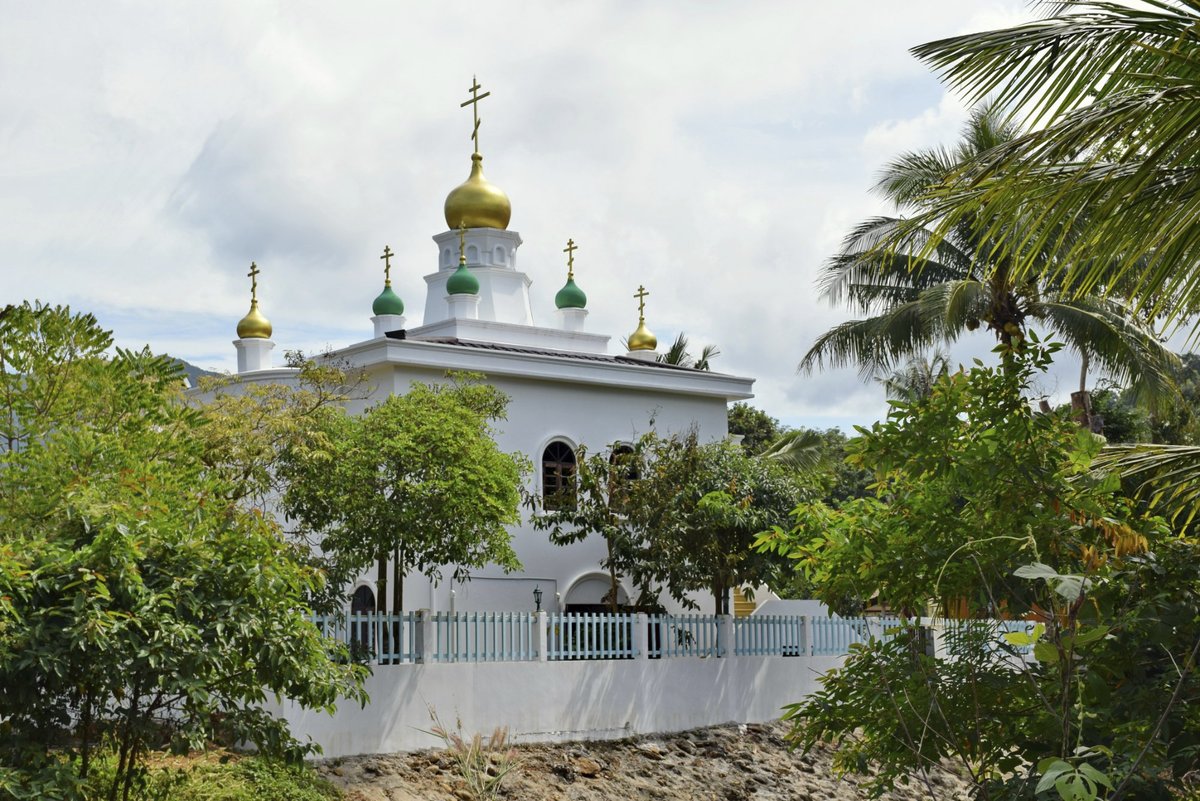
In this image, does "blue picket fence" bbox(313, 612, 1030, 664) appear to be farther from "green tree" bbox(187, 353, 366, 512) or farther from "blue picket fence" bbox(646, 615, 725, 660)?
"green tree" bbox(187, 353, 366, 512)

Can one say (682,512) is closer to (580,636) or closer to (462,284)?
(580,636)

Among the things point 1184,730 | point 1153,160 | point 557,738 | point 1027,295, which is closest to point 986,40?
point 1153,160

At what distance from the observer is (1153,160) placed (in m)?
5.55

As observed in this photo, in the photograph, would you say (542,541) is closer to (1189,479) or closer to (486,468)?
(486,468)

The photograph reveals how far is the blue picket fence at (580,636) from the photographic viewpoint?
13000 mm

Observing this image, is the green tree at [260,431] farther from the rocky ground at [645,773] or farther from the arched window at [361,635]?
the rocky ground at [645,773]

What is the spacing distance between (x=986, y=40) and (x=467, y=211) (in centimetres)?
1784

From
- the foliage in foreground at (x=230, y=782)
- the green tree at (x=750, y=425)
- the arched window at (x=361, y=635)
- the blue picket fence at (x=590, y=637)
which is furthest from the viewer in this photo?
the green tree at (x=750, y=425)

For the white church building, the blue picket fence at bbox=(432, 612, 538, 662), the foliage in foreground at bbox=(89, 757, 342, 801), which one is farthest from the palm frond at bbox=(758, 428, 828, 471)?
the foliage in foreground at bbox=(89, 757, 342, 801)

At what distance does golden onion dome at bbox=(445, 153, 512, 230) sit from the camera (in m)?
23.3

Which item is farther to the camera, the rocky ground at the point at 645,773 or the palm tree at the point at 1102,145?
the rocky ground at the point at 645,773

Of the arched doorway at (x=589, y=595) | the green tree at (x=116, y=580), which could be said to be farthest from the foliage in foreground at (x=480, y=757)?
the arched doorway at (x=589, y=595)

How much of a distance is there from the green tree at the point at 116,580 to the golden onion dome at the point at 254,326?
14021mm

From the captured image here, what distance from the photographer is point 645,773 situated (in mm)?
13930
